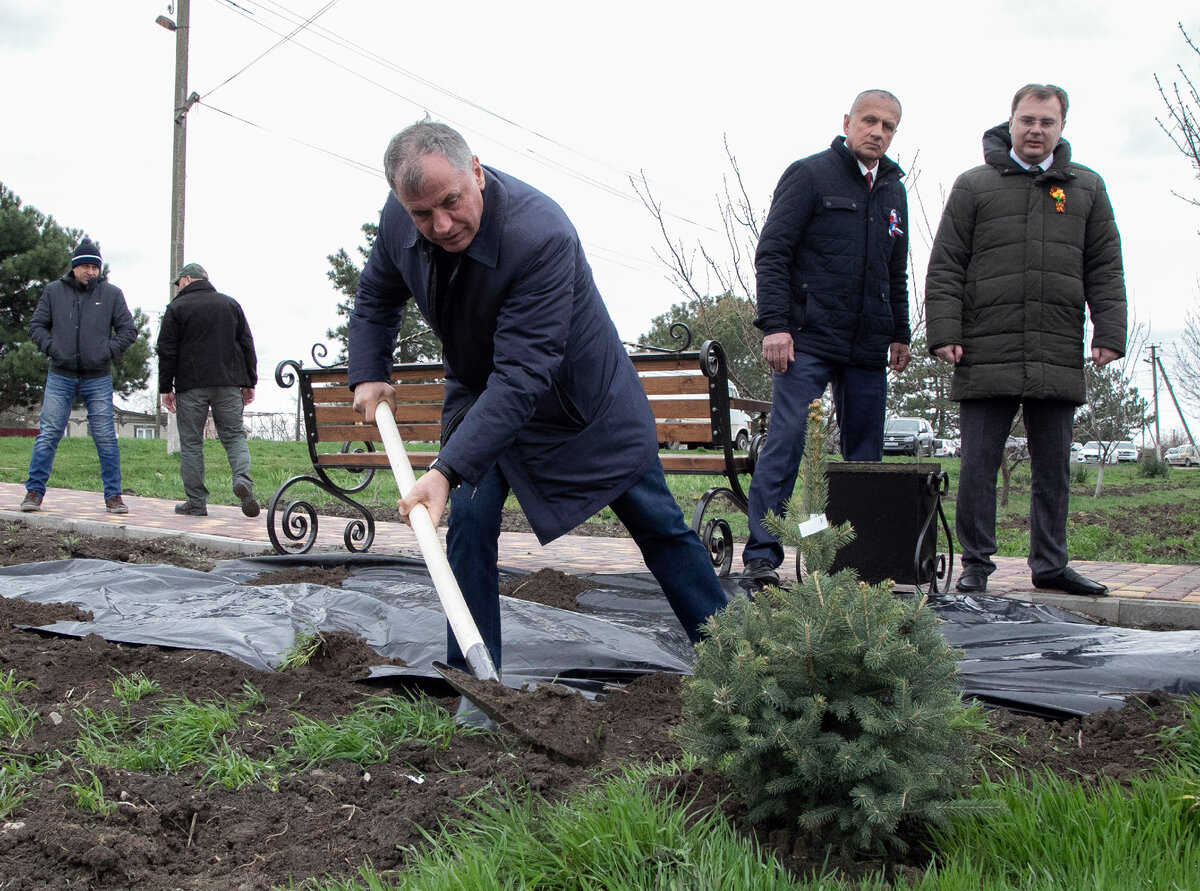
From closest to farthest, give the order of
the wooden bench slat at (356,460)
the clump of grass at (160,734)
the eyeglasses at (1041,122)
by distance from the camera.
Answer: the clump of grass at (160,734) → the eyeglasses at (1041,122) → the wooden bench slat at (356,460)

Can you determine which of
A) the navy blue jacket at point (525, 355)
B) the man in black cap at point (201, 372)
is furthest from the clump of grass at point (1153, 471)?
the navy blue jacket at point (525, 355)

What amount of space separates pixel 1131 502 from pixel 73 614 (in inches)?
438

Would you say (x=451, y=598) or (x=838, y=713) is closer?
(x=838, y=713)

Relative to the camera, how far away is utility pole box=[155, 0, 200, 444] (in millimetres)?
16016

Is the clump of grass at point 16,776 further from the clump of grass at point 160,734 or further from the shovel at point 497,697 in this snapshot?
the shovel at point 497,697

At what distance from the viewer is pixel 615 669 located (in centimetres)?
323

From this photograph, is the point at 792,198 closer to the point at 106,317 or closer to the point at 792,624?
the point at 792,624

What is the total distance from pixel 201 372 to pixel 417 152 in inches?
248

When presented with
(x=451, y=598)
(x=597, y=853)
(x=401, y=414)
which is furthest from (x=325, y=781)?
(x=401, y=414)

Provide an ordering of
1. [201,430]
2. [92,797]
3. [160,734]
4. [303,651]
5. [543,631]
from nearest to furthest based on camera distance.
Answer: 1. [92,797]
2. [160,734]
3. [303,651]
4. [543,631]
5. [201,430]

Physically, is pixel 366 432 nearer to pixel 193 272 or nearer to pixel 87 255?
pixel 193 272

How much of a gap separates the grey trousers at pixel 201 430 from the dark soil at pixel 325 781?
4.98 m

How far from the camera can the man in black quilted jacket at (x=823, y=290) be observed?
4641 millimetres

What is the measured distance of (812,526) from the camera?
182 cm
